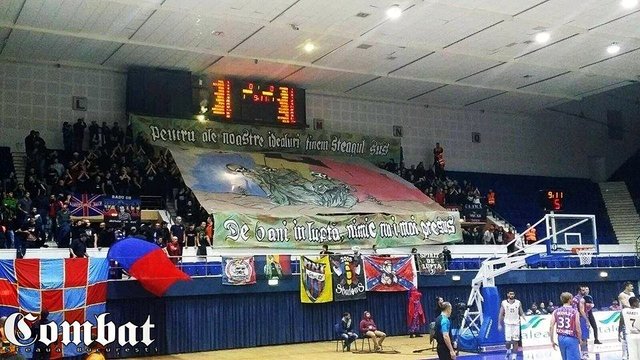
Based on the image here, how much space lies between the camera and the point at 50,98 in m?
25.5

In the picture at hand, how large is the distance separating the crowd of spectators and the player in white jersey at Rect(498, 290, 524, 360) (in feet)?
32.7

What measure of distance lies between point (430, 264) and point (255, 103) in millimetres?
9626

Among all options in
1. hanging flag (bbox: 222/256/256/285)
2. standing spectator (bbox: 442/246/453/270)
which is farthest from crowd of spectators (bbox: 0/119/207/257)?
standing spectator (bbox: 442/246/453/270)

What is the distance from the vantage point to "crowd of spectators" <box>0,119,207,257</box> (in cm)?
1919

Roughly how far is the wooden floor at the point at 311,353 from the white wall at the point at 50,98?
11.5 metres

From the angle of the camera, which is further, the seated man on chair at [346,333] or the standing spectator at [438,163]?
the standing spectator at [438,163]

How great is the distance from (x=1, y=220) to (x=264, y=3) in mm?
9743

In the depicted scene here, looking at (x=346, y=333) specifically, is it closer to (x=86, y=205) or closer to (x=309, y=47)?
(x=86, y=205)

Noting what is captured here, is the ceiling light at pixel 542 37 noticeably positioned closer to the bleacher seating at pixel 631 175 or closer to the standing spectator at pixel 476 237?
the standing spectator at pixel 476 237

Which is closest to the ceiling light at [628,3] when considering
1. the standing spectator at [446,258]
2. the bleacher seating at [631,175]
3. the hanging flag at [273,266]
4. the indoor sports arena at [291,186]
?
the indoor sports arena at [291,186]

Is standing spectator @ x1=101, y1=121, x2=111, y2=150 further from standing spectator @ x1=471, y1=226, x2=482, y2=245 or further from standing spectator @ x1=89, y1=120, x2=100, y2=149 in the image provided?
standing spectator @ x1=471, y1=226, x2=482, y2=245

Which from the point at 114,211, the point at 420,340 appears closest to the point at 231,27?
the point at 114,211

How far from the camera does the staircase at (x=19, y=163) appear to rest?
23719mm

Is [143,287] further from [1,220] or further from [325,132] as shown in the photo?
[325,132]
